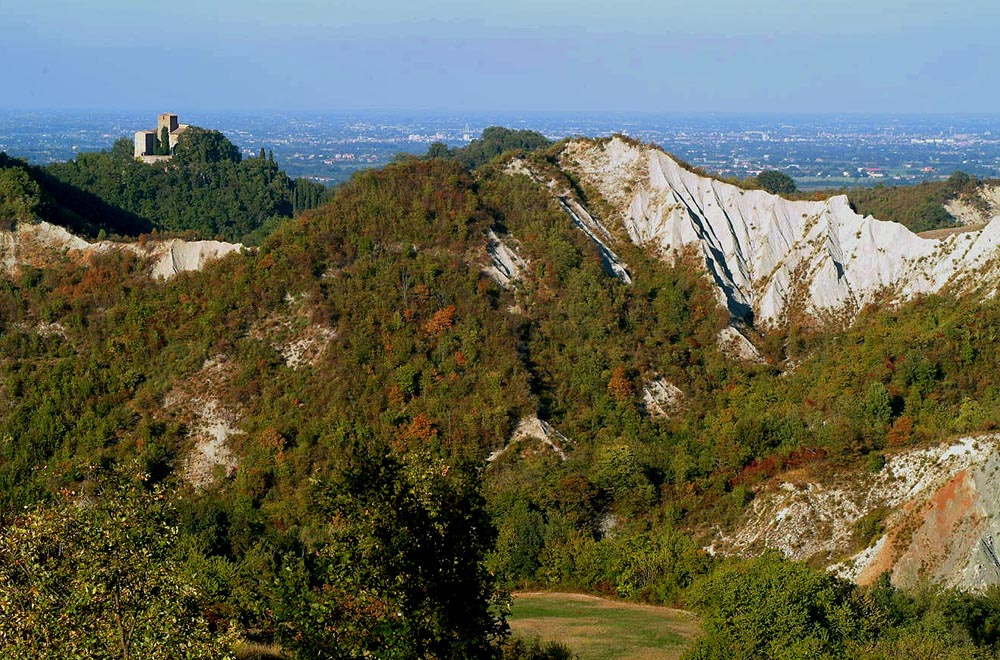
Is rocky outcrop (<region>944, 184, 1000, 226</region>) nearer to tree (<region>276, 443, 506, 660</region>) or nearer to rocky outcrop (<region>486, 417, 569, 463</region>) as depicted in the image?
rocky outcrop (<region>486, 417, 569, 463</region>)

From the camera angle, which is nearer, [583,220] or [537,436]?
[537,436]

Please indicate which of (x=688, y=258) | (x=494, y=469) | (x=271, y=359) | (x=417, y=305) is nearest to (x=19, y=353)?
(x=271, y=359)

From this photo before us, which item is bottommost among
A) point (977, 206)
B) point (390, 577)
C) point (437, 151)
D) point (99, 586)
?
point (390, 577)

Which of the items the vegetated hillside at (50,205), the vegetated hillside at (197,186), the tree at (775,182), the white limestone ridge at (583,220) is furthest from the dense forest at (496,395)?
the tree at (775,182)

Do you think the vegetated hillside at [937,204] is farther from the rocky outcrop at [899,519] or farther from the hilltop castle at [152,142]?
the hilltop castle at [152,142]

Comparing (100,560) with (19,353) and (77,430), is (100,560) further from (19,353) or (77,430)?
(19,353)

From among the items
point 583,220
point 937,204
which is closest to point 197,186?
point 583,220

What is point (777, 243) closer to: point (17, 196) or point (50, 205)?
point (50, 205)

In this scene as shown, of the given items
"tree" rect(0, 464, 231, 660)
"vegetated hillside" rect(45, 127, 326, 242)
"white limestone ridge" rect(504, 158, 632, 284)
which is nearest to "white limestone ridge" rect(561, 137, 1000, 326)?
"white limestone ridge" rect(504, 158, 632, 284)
